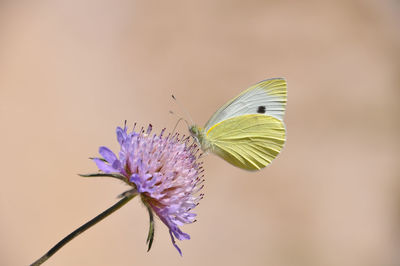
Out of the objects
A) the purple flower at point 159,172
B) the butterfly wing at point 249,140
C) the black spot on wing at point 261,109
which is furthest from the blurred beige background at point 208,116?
the purple flower at point 159,172

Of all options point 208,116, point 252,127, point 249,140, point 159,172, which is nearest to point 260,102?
point 252,127

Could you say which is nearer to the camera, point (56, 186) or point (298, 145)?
point (56, 186)

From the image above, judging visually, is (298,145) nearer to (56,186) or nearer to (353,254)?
(353,254)

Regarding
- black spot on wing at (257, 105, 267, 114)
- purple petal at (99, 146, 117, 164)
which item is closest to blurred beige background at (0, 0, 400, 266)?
black spot on wing at (257, 105, 267, 114)

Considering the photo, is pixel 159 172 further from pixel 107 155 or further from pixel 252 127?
pixel 252 127

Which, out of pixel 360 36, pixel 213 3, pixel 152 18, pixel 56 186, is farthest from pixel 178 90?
pixel 360 36

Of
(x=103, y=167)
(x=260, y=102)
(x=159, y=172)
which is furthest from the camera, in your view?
(x=260, y=102)

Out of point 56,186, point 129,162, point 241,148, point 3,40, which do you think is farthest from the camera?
point 3,40
